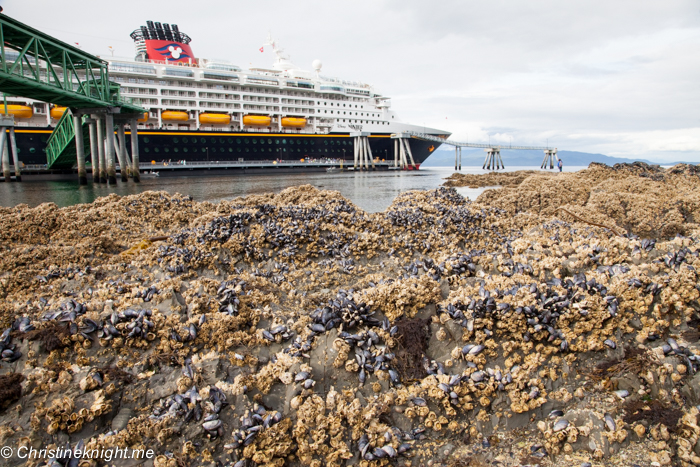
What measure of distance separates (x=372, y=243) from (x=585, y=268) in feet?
9.45

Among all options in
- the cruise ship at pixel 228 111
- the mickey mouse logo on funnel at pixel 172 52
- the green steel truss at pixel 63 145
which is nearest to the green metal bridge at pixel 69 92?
the green steel truss at pixel 63 145

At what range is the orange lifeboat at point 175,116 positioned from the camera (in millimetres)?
49250

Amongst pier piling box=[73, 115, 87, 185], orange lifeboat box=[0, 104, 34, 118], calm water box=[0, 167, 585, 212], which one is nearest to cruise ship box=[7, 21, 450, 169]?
orange lifeboat box=[0, 104, 34, 118]

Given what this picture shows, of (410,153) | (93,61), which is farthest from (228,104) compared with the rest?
(410,153)

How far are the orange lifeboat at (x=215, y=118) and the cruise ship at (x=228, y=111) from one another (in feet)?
0.44

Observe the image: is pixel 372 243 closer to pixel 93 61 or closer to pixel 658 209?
pixel 658 209

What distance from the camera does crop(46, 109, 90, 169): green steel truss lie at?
34.1 metres

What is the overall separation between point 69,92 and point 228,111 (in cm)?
3035

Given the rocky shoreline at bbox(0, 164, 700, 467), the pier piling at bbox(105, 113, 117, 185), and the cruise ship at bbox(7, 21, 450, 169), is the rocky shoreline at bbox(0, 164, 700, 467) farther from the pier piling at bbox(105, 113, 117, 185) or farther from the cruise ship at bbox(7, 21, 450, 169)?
the cruise ship at bbox(7, 21, 450, 169)

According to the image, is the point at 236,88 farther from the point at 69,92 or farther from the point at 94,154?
the point at 69,92

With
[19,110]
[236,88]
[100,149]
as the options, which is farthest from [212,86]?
[100,149]

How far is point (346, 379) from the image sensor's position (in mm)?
2777

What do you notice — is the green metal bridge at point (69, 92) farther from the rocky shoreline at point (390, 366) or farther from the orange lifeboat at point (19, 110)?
the rocky shoreline at point (390, 366)

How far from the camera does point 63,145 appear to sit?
34969mm
